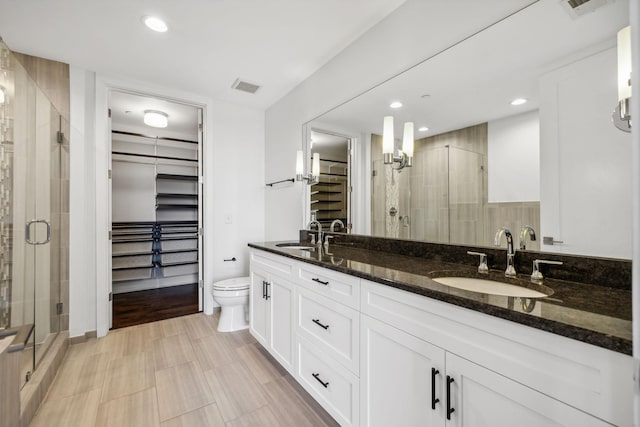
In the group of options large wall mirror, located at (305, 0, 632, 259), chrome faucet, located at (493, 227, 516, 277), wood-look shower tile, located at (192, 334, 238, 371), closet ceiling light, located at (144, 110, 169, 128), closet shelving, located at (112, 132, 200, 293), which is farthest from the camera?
closet shelving, located at (112, 132, 200, 293)

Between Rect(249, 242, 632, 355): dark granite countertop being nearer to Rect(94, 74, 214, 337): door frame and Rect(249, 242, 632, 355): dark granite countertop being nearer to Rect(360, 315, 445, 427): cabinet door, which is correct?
Rect(360, 315, 445, 427): cabinet door

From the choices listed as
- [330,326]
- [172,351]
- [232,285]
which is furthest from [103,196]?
[330,326]

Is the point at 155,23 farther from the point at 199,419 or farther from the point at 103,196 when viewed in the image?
the point at 199,419

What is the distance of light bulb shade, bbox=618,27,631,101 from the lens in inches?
35.7

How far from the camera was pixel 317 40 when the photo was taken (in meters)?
2.16

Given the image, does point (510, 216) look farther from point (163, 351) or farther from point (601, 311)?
point (163, 351)

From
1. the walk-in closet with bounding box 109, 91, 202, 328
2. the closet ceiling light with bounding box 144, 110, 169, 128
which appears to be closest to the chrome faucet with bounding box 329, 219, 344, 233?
the walk-in closet with bounding box 109, 91, 202, 328

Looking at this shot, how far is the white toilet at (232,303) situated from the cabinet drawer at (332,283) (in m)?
1.18

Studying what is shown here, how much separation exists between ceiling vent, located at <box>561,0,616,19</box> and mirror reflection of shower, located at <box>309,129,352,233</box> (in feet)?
4.67

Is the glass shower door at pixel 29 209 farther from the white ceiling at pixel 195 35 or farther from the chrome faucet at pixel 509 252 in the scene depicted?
the chrome faucet at pixel 509 252

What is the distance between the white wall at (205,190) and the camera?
8.27 feet

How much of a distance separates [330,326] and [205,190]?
2.31 meters

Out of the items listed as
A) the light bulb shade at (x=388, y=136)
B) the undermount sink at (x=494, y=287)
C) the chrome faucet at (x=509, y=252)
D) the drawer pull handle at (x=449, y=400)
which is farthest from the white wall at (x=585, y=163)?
the light bulb shade at (x=388, y=136)

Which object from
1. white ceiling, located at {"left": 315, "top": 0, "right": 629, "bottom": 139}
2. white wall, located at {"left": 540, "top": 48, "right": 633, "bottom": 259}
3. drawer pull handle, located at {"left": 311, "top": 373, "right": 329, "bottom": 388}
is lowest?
→ drawer pull handle, located at {"left": 311, "top": 373, "right": 329, "bottom": 388}
